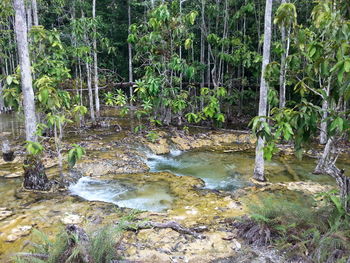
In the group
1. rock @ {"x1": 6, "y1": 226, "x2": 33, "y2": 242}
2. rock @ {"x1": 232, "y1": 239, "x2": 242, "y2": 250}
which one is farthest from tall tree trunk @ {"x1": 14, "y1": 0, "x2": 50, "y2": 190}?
rock @ {"x1": 232, "y1": 239, "x2": 242, "y2": 250}

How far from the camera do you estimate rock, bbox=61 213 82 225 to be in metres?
4.39

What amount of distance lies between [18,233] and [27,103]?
2.37m

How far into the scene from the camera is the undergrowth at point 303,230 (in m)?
3.31

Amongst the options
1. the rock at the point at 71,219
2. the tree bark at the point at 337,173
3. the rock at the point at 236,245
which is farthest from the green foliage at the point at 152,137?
the tree bark at the point at 337,173

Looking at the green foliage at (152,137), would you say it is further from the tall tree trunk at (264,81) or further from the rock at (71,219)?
the rock at (71,219)

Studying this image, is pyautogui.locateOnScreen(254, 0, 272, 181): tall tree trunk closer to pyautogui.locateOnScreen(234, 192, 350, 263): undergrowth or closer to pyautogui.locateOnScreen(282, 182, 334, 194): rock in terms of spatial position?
pyautogui.locateOnScreen(282, 182, 334, 194): rock

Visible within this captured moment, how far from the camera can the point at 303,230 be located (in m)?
3.72

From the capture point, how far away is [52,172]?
6527 millimetres

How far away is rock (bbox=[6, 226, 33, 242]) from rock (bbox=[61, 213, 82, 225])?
1.56 feet

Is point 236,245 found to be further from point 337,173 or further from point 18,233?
point 18,233

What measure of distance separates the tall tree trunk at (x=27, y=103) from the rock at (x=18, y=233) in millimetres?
1497

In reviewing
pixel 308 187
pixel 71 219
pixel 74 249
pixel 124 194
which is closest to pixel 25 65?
pixel 71 219

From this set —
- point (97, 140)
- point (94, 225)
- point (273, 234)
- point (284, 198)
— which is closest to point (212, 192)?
point (284, 198)

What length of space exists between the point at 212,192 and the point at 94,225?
8.61ft
